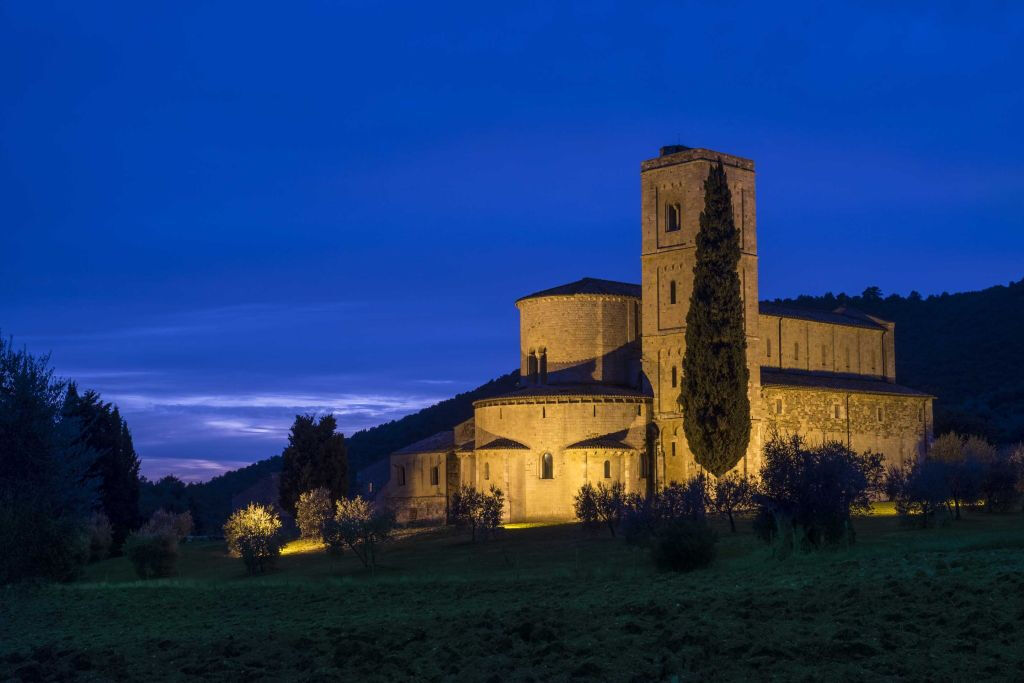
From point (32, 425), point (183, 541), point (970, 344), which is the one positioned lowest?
point (183, 541)

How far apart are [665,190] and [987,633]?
41346mm

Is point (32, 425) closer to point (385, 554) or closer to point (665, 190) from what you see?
point (385, 554)

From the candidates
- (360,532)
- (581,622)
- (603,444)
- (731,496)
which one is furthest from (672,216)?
(581,622)

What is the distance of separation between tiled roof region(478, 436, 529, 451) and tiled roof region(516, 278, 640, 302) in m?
8.36

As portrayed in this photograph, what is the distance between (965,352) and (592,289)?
4972cm

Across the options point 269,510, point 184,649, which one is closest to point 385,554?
point 269,510

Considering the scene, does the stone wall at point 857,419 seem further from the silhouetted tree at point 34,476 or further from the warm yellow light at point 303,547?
the silhouetted tree at point 34,476

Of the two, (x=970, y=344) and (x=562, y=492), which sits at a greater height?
(x=970, y=344)

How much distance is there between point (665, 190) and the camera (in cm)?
5697

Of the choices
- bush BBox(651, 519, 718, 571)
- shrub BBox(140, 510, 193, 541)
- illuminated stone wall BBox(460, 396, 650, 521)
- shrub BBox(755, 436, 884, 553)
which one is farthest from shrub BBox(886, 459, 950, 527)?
shrub BBox(140, 510, 193, 541)

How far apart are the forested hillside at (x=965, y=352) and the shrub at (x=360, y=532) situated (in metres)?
37.1

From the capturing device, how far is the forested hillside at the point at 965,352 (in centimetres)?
7551

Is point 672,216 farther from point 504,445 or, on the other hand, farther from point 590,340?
point 504,445

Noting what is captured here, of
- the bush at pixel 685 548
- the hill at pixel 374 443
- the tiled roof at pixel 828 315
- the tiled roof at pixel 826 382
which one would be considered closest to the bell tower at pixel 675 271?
the tiled roof at pixel 826 382
